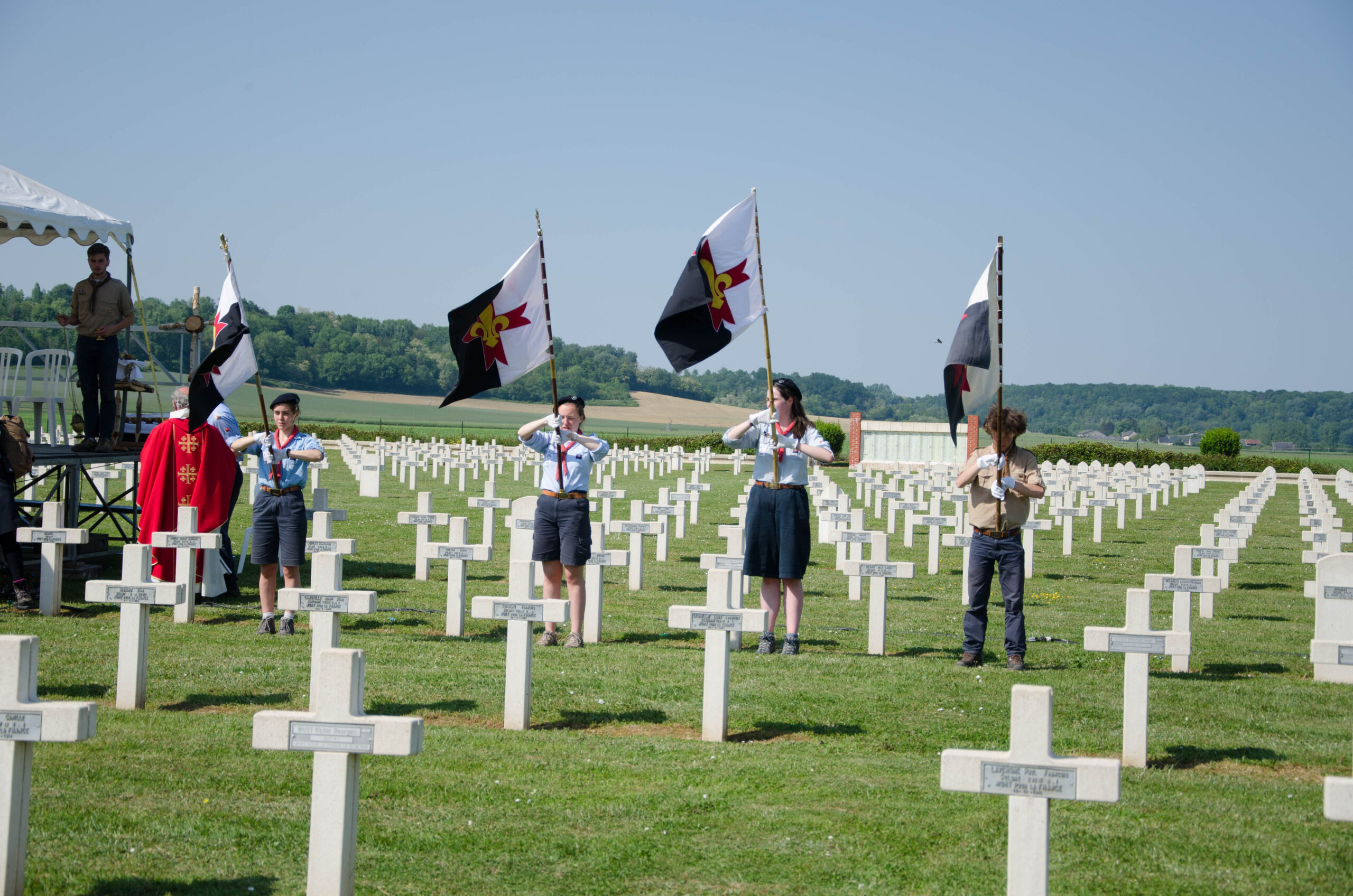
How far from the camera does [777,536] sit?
8.71 m

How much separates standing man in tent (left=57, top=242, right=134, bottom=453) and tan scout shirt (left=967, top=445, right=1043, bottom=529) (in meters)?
8.53

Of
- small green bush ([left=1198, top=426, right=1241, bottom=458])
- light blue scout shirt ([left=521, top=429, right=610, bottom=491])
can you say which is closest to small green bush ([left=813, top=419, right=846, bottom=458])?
small green bush ([left=1198, top=426, right=1241, bottom=458])

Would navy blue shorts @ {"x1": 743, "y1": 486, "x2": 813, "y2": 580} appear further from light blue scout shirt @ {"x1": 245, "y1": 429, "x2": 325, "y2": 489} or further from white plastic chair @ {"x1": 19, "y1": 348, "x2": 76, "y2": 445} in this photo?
white plastic chair @ {"x1": 19, "y1": 348, "x2": 76, "y2": 445}

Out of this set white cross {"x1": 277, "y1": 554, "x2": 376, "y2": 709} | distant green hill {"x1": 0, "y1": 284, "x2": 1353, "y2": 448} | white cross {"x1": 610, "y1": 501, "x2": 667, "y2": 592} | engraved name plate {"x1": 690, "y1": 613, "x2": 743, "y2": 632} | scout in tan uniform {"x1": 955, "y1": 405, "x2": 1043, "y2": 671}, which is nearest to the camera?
engraved name plate {"x1": 690, "y1": 613, "x2": 743, "y2": 632}

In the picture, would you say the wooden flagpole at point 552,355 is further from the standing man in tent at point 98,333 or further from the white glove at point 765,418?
the standing man in tent at point 98,333

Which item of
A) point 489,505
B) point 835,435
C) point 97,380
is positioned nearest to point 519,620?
point 97,380

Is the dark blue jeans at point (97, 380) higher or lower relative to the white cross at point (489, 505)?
higher

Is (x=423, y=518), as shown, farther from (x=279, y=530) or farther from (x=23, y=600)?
(x=23, y=600)

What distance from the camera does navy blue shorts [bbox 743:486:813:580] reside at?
28.3 ft

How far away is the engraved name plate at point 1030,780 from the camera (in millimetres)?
3535

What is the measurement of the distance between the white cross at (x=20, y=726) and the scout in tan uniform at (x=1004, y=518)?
593 cm

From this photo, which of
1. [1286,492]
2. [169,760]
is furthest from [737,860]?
[1286,492]

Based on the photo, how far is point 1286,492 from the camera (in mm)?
41500

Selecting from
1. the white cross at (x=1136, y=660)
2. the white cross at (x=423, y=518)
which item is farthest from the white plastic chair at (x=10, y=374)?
the white cross at (x=1136, y=660)
